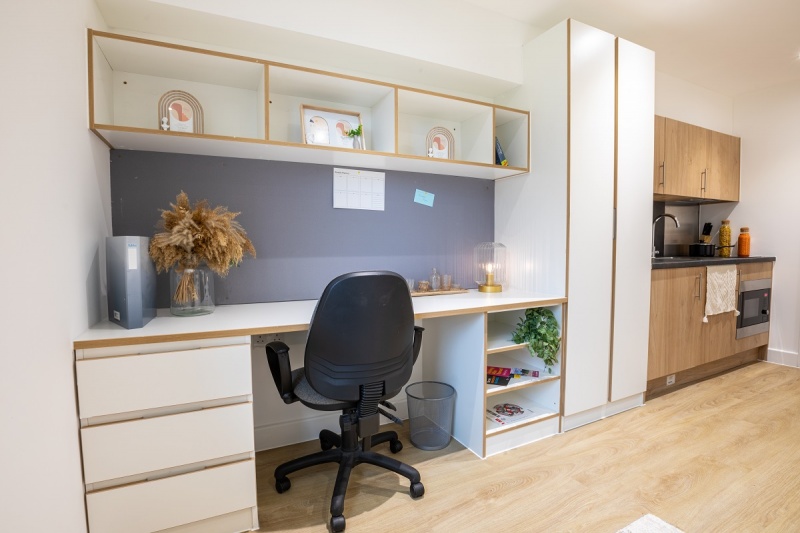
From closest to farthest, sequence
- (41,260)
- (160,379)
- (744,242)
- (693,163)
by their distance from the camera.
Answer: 1. (41,260)
2. (160,379)
3. (693,163)
4. (744,242)

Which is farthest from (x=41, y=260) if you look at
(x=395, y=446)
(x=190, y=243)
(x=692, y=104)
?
(x=692, y=104)

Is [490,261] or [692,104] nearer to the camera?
[490,261]

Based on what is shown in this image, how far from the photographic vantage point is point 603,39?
7.52ft

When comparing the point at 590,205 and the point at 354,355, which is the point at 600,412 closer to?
the point at 590,205

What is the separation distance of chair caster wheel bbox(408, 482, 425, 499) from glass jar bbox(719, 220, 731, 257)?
383 cm

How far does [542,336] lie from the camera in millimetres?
2219

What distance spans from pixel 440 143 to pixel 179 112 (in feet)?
4.64

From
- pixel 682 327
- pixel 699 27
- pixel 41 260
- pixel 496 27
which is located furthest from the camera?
pixel 682 327

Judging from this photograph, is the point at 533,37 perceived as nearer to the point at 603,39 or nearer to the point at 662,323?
the point at 603,39

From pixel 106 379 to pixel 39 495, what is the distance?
34 cm

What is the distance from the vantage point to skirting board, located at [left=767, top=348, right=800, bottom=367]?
3.50 meters

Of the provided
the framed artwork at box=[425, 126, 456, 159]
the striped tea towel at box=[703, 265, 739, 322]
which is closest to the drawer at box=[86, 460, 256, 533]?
the framed artwork at box=[425, 126, 456, 159]

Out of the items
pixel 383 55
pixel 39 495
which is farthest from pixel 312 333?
pixel 383 55

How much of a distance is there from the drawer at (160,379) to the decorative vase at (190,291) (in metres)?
0.37
